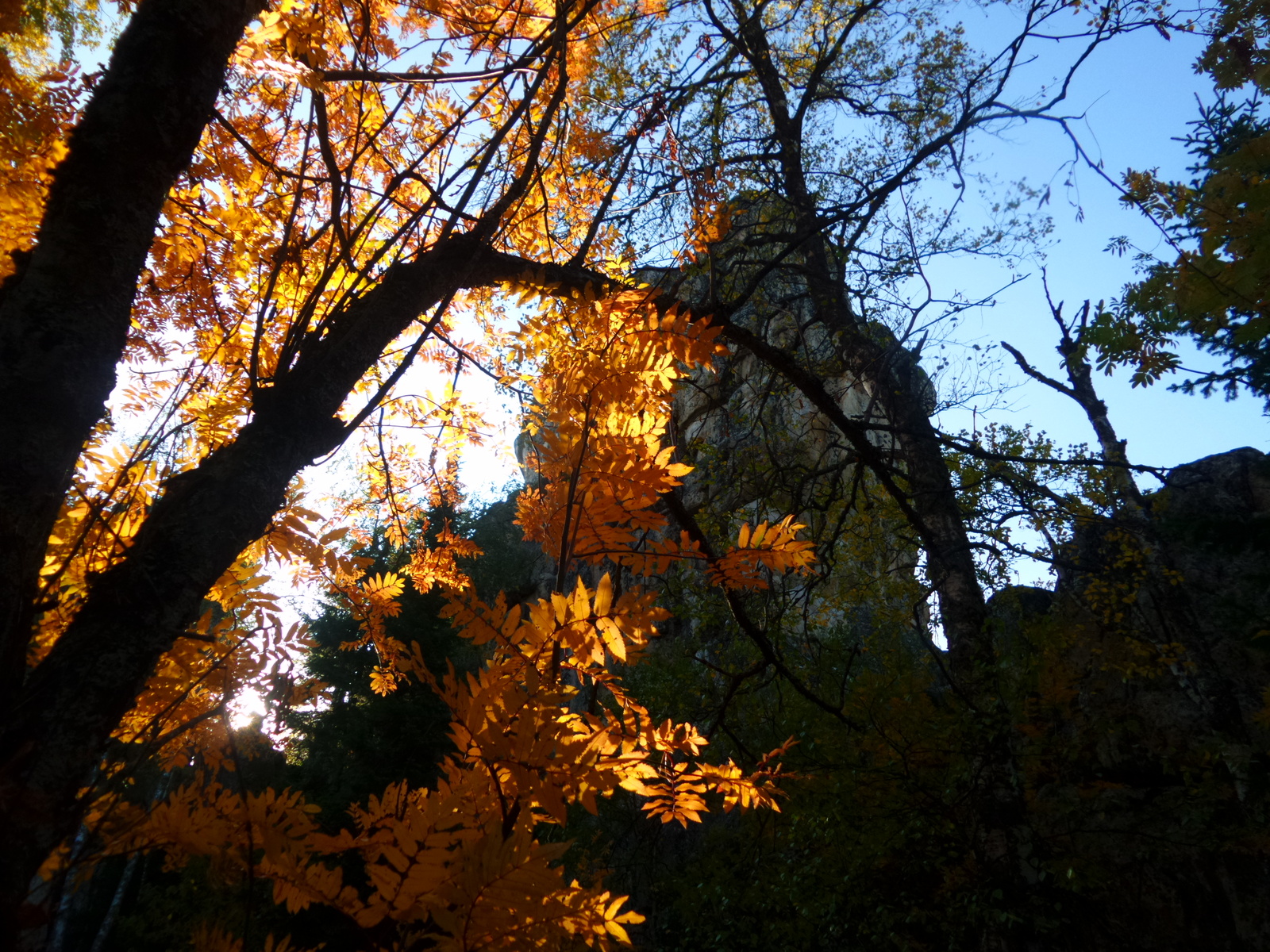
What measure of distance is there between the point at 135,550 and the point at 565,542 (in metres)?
0.92

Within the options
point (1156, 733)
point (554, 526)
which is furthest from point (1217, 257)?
point (1156, 733)

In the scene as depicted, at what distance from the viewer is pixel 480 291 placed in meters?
3.41

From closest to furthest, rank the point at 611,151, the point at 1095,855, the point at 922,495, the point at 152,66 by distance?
1. the point at 152,66
2. the point at 611,151
3. the point at 922,495
4. the point at 1095,855

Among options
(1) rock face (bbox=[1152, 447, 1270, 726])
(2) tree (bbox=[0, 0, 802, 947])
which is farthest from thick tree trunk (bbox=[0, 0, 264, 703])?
(1) rock face (bbox=[1152, 447, 1270, 726])

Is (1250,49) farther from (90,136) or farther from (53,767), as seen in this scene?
(53,767)

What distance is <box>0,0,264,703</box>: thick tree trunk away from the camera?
1045mm

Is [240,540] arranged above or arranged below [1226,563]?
below

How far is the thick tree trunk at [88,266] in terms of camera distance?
3.43ft

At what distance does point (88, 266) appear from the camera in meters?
1.23

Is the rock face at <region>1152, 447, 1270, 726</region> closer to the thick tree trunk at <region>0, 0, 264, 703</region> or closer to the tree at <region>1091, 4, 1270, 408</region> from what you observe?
the tree at <region>1091, 4, 1270, 408</region>

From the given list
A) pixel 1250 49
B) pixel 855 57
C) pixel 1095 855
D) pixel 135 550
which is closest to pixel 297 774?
pixel 1095 855

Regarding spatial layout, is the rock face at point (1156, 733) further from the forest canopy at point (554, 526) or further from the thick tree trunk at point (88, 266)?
the thick tree trunk at point (88, 266)

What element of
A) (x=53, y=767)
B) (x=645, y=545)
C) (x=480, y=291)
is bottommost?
(x=53, y=767)

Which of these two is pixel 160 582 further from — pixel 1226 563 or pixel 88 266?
pixel 1226 563
